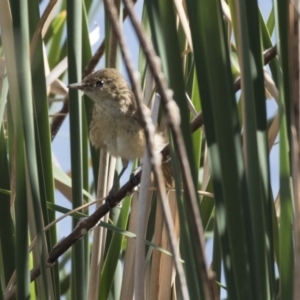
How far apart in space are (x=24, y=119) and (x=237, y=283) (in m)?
0.43

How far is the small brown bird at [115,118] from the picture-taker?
2.19 m

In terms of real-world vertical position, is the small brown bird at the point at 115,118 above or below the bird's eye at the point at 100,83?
below

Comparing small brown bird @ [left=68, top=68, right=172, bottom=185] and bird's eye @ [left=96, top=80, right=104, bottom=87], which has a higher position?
bird's eye @ [left=96, top=80, right=104, bottom=87]

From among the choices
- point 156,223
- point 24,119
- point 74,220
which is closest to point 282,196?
point 24,119

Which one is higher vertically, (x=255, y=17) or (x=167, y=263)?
(x=255, y=17)

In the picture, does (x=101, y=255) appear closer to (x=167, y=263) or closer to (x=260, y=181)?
(x=167, y=263)

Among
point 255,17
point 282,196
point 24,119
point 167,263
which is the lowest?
point 167,263

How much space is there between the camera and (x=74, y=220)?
1754 mm

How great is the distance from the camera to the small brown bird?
7.17 ft

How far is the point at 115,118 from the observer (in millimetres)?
2387

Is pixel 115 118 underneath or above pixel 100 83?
underneath

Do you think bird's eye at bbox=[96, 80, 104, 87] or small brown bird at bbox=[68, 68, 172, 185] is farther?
bird's eye at bbox=[96, 80, 104, 87]

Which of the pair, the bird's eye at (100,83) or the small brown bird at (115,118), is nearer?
the small brown bird at (115,118)

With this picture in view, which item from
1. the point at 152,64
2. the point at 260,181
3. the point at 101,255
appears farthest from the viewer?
the point at 101,255
